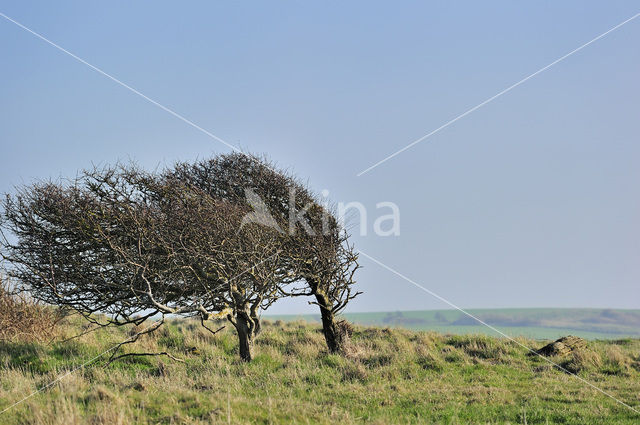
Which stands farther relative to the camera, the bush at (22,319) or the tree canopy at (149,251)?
the bush at (22,319)

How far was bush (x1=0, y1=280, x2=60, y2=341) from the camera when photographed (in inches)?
902

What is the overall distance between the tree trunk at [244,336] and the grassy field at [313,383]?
483 mm

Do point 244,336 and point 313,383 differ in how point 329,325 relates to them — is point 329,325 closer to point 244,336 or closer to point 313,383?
point 244,336

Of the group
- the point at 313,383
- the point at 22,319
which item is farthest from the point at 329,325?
the point at 22,319

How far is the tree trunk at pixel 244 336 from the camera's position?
69.6 ft

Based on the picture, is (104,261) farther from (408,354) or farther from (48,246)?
(408,354)

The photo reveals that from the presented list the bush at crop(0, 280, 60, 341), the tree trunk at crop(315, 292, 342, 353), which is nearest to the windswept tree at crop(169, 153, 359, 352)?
the tree trunk at crop(315, 292, 342, 353)

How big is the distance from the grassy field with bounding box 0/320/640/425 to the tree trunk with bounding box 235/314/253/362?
0.48 metres

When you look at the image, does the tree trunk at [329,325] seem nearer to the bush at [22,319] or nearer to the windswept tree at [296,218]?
the windswept tree at [296,218]

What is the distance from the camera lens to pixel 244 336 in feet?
69.8

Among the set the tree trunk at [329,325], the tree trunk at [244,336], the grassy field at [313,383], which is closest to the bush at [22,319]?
the grassy field at [313,383]

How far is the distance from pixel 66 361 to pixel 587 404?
16975mm

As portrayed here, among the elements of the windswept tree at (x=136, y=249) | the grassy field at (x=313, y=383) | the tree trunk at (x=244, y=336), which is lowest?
the grassy field at (x=313, y=383)

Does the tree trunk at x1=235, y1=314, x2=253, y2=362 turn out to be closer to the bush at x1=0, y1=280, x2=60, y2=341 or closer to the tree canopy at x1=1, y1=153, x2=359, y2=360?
the tree canopy at x1=1, y1=153, x2=359, y2=360
